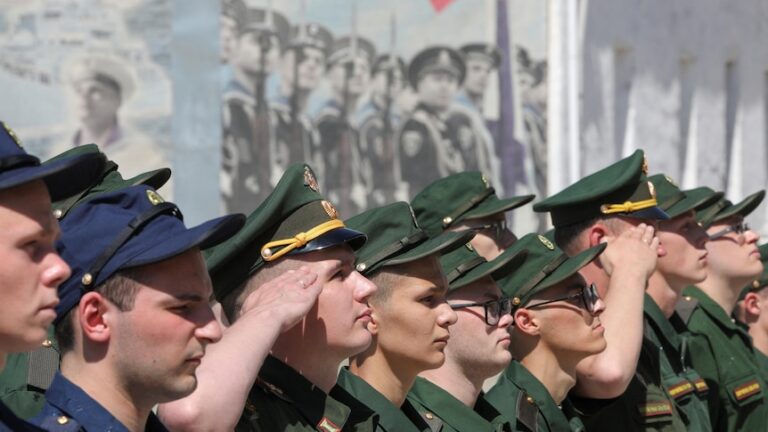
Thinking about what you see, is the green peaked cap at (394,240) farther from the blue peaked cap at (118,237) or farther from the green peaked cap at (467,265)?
the blue peaked cap at (118,237)

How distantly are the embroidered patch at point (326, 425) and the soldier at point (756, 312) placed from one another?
4.16 metres

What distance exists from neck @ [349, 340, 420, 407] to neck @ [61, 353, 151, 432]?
146 centimetres

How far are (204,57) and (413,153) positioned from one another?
7.58ft

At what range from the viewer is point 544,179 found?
13.2m

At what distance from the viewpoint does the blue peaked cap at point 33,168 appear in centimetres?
260

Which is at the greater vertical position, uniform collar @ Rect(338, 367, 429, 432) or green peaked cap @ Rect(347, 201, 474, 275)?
green peaked cap @ Rect(347, 201, 474, 275)

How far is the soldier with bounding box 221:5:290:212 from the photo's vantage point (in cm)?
1030

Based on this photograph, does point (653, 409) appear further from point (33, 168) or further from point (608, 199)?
point (33, 168)

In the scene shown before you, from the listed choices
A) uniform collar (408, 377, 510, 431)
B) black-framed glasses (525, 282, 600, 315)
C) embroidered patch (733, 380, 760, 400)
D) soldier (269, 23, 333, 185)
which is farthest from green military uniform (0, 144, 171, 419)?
soldier (269, 23, 333, 185)

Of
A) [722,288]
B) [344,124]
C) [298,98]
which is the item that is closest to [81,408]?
[722,288]

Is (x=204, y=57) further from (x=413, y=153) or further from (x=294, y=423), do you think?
(x=294, y=423)

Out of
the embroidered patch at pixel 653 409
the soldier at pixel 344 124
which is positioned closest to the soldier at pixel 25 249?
the embroidered patch at pixel 653 409

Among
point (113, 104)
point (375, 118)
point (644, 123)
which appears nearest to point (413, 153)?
point (375, 118)

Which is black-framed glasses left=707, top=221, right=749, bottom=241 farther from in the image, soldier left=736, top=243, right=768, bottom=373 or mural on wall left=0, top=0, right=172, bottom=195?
mural on wall left=0, top=0, right=172, bottom=195
